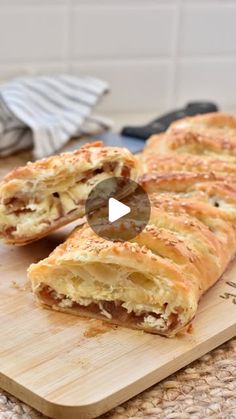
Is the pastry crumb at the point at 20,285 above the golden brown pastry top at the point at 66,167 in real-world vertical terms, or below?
below

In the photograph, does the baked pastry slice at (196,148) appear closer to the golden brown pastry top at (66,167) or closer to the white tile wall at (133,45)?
the golden brown pastry top at (66,167)

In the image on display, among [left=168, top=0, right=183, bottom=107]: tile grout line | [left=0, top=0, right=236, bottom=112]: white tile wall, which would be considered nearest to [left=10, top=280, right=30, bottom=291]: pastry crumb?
[left=0, top=0, right=236, bottom=112]: white tile wall

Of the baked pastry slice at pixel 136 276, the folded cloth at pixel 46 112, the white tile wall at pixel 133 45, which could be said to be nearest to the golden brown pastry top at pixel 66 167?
the baked pastry slice at pixel 136 276

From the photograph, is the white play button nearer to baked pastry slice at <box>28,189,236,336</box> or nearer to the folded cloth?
baked pastry slice at <box>28,189,236,336</box>

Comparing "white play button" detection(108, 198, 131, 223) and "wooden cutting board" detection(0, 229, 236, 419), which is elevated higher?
"white play button" detection(108, 198, 131, 223)

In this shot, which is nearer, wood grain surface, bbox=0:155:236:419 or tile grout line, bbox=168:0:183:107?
wood grain surface, bbox=0:155:236:419

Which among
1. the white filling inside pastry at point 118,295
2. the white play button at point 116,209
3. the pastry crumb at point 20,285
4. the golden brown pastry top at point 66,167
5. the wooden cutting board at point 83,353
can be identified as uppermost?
the golden brown pastry top at point 66,167
